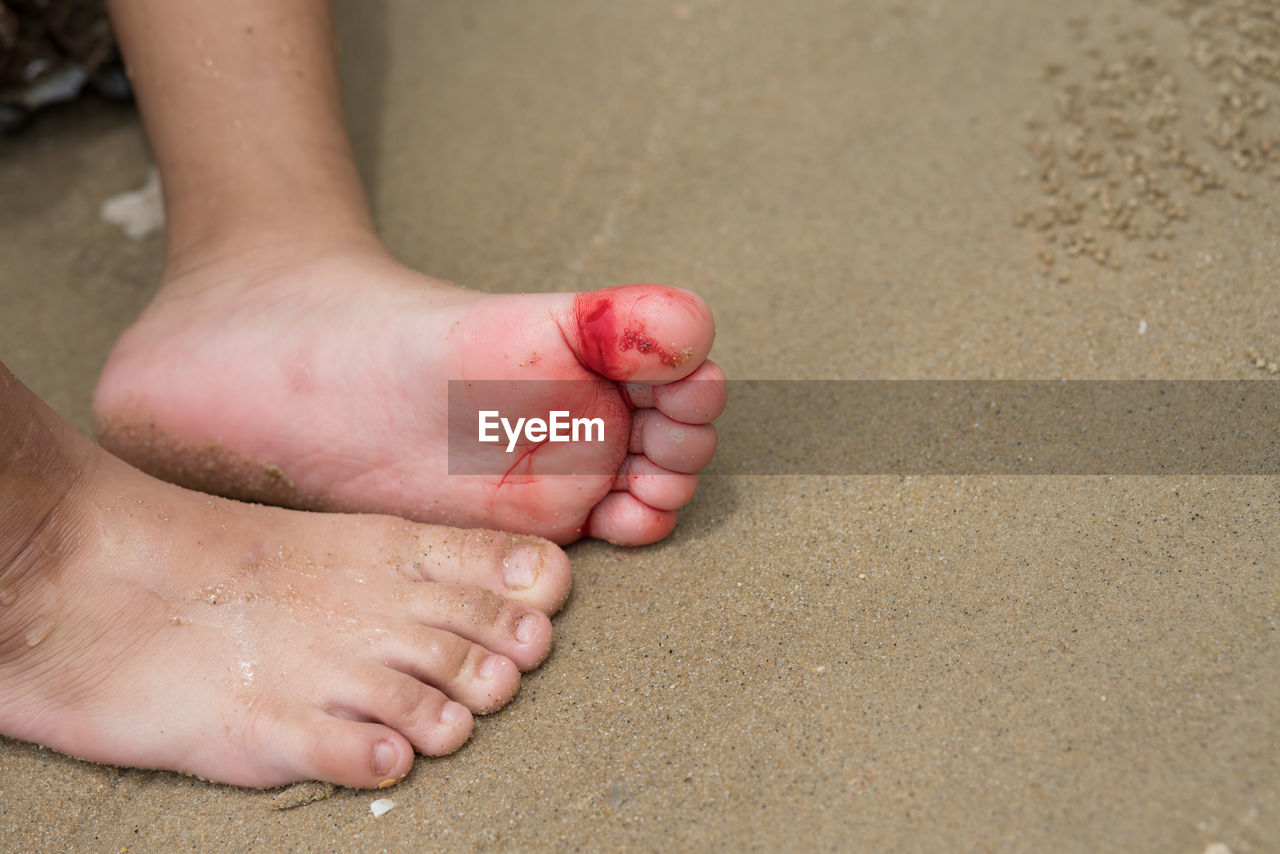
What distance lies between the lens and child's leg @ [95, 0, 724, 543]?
0.98 meters

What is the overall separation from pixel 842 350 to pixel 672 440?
36cm

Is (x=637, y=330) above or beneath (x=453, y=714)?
above

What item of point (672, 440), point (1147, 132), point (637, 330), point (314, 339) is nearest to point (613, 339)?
point (637, 330)

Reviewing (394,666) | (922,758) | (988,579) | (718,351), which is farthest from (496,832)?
(718,351)

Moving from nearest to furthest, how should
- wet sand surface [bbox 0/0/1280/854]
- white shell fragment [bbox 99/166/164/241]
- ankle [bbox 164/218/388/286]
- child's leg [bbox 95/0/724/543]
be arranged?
1. wet sand surface [bbox 0/0/1280/854]
2. child's leg [bbox 95/0/724/543]
3. ankle [bbox 164/218/388/286]
4. white shell fragment [bbox 99/166/164/241]

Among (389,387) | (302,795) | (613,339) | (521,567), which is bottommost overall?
(302,795)

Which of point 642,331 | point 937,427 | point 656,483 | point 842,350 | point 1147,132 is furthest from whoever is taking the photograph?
point 1147,132

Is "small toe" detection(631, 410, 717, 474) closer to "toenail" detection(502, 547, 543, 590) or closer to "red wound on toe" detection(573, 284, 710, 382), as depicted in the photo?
"red wound on toe" detection(573, 284, 710, 382)

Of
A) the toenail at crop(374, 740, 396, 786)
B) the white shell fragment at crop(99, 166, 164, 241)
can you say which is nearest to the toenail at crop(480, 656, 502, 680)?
the toenail at crop(374, 740, 396, 786)

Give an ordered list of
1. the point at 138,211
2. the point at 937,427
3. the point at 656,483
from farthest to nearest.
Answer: the point at 138,211, the point at 937,427, the point at 656,483

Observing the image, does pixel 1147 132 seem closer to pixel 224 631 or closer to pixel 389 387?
pixel 389 387

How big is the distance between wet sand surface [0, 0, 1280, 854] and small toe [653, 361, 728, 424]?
0.60 ft

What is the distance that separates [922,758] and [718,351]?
0.60 m

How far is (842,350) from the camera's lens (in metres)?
1.27
